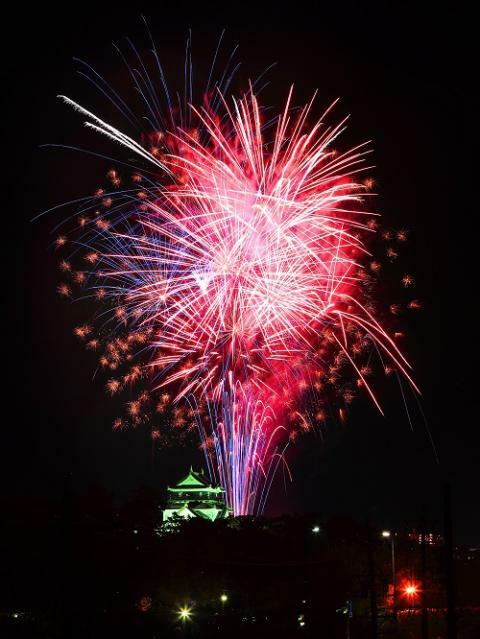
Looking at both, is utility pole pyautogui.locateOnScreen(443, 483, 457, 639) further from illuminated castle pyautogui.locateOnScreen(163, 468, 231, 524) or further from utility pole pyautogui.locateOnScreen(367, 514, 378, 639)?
illuminated castle pyautogui.locateOnScreen(163, 468, 231, 524)

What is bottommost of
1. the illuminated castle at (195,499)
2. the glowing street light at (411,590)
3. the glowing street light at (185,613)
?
the glowing street light at (185,613)

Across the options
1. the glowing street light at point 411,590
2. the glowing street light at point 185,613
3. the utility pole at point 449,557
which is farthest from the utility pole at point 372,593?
the glowing street light at point 411,590

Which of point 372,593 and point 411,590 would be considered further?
point 411,590

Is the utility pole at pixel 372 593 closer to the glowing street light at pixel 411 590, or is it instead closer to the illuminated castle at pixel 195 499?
the glowing street light at pixel 411 590

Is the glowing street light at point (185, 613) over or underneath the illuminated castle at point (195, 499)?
underneath

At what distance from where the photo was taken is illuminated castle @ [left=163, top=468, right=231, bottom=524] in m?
63.7

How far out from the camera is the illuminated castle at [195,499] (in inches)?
2507

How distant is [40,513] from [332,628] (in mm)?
20462

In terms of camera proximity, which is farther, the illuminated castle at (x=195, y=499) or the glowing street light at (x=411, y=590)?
the illuminated castle at (x=195, y=499)

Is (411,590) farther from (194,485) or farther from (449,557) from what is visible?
(449,557)

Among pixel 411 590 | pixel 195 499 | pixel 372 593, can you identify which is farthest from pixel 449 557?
pixel 195 499

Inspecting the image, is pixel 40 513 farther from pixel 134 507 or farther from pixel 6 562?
pixel 134 507

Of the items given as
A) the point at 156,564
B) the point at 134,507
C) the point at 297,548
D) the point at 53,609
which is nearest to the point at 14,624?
the point at 53,609

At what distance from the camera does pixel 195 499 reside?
214ft
